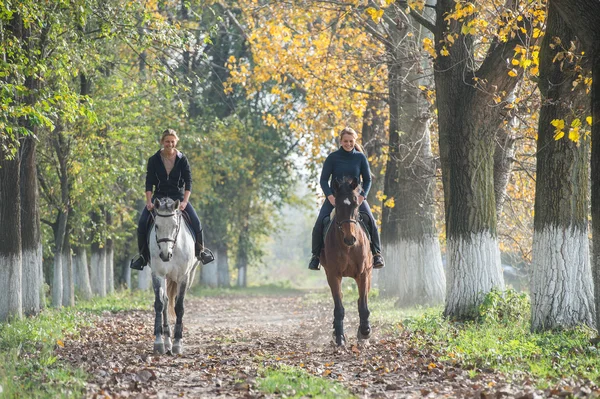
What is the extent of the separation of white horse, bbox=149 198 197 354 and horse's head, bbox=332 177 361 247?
2432 mm

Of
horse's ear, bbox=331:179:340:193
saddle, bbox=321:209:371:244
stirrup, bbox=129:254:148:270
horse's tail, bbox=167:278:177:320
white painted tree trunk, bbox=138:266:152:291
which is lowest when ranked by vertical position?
white painted tree trunk, bbox=138:266:152:291

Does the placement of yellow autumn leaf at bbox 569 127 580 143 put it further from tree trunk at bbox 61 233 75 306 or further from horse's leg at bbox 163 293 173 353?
tree trunk at bbox 61 233 75 306

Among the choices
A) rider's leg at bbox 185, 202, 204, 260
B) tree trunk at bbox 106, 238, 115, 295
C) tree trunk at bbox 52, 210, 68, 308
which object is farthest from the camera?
tree trunk at bbox 106, 238, 115, 295

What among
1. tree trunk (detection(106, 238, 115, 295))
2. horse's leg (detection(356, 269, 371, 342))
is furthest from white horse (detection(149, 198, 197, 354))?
tree trunk (detection(106, 238, 115, 295))

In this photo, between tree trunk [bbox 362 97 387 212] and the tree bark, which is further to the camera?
tree trunk [bbox 362 97 387 212]

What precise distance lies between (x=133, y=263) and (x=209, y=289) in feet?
109

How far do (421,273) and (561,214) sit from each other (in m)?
10.00

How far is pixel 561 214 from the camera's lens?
39.8ft

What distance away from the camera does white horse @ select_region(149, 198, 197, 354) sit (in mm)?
12021

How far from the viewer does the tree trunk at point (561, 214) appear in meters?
12.0

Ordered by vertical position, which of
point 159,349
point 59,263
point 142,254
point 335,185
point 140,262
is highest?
point 335,185

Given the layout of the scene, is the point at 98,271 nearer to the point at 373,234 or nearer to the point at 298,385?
the point at 373,234

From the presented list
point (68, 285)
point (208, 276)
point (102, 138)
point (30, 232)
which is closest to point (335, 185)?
point (30, 232)

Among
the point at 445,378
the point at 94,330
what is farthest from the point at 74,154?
the point at 445,378
